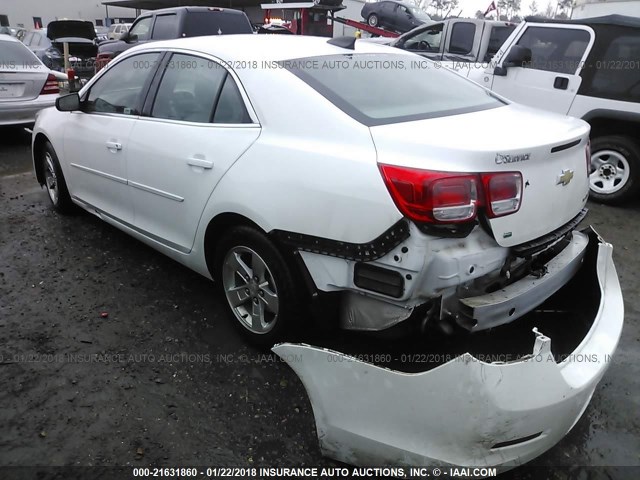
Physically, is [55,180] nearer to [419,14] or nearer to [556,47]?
[556,47]

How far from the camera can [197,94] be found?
3066mm

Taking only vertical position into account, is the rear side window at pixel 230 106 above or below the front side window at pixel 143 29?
above

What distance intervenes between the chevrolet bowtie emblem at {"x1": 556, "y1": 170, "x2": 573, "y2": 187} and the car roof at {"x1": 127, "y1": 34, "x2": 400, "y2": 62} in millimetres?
1423

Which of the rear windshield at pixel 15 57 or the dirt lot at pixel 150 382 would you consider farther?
the rear windshield at pixel 15 57

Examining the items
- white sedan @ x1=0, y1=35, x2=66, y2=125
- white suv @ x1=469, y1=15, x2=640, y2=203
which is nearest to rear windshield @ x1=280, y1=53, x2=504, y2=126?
white suv @ x1=469, y1=15, x2=640, y2=203

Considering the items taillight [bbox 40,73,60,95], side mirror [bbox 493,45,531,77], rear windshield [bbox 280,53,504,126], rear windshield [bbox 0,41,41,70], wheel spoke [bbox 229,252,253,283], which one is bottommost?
taillight [bbox 40,73,60,95]

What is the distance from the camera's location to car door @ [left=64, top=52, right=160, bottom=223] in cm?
351

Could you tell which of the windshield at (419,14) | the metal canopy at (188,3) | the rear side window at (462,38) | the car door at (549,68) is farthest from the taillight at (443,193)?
the metal canopy at (188,3)

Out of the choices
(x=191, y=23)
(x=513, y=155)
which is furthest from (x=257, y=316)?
(x=191, y=23)

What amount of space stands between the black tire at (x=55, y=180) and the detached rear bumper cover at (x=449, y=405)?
11.3 ft

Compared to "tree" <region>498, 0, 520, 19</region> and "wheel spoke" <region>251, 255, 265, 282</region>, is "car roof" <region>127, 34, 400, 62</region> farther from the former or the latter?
"tree" <region>498, 0, 520, 19</region>

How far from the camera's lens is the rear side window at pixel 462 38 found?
9.37m

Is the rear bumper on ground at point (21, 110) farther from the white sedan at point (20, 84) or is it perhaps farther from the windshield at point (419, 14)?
the windshield at point (419, 14)

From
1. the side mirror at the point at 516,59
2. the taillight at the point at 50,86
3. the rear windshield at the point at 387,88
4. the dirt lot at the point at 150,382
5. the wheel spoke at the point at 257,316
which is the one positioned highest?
the rear windshield at the point at 387,88
